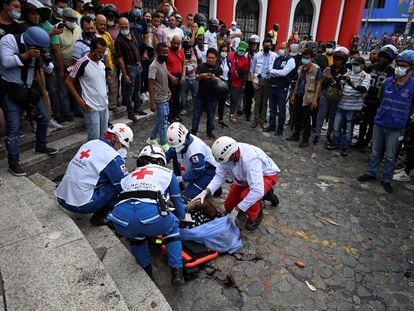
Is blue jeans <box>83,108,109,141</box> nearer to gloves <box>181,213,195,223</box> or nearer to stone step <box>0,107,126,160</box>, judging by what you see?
stone step <box>0,107,126,160</box>

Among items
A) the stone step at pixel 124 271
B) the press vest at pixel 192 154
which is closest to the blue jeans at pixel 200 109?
the press vest at pixel 192 154

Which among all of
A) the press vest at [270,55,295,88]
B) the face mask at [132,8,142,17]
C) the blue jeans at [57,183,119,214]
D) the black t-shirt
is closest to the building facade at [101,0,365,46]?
the face mask at [132,8,142,17]

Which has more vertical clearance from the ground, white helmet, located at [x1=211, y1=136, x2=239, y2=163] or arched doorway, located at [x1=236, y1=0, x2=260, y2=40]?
arched doorway, located at [x1=236, y1=0, x2=260, y2=40]

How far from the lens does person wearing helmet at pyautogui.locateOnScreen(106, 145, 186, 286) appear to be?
2.81 metres

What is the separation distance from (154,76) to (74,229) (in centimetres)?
331

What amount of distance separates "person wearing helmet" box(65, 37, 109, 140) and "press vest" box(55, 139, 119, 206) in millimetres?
1536

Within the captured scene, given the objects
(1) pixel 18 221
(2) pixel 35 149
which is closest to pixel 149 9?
(2) pixel 35 149

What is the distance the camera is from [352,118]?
20.9 feet

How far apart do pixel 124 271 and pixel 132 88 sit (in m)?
4.61

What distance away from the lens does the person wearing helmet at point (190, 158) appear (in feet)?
13.8

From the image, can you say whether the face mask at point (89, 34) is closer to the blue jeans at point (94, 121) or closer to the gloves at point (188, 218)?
the blue jeans at point (94, 121)

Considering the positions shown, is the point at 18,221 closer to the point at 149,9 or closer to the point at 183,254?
the point at 183,254

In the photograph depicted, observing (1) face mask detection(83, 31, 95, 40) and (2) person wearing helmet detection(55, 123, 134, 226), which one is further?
(1) face mask detection(83, 31, 95, 40)

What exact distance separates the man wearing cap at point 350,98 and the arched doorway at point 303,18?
15.0 metres
